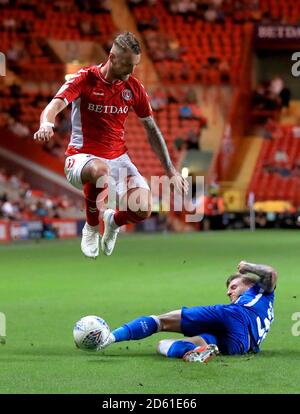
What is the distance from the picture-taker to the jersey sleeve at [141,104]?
928cm

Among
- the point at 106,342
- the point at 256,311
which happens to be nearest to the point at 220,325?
the point at 256,311

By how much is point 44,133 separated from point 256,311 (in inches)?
102

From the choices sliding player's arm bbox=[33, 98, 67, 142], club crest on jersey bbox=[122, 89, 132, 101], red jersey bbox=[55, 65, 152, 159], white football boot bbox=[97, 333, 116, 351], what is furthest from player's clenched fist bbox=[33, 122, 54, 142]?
white football boot bbox=[97, 333, 116, 351]

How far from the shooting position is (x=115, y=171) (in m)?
9.49

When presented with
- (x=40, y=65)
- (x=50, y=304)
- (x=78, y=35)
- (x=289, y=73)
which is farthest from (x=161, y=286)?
(x=289, y=73)

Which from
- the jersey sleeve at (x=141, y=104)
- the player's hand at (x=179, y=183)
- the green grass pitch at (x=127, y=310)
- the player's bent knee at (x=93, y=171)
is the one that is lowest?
the green grass pitch at (x=127, y=310)

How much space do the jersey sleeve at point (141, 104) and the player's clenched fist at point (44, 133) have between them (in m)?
1.74

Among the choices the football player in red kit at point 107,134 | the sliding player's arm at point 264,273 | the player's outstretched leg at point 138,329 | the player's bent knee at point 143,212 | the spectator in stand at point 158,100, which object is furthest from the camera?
the spectator in stand at point 158,100

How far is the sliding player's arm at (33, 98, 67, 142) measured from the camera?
24.7 feet

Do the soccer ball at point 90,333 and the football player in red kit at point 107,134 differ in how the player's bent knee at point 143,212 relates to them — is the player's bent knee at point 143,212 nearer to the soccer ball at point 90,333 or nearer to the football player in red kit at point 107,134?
the football player in red kit at point 107,134

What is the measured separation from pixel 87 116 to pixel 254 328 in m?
2.64

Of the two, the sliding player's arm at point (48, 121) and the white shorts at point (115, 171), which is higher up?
the sliding player's arm at point (48, 121)

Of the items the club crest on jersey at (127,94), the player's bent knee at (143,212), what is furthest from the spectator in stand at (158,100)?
the player's bent knee at (143,212)

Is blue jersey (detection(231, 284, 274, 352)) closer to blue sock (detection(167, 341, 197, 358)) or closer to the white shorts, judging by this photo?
blue sock (detection(167, 341, 197, 358))
